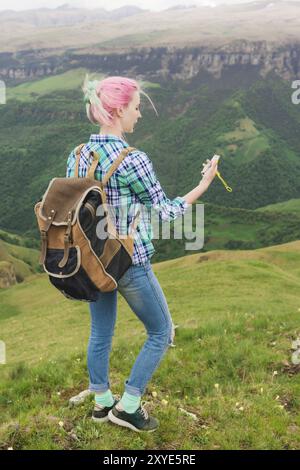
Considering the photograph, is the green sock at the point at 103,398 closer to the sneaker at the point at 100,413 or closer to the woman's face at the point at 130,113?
the sneaker at the point at 100,413

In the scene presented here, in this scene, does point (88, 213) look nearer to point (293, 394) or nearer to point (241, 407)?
point (241, 407)

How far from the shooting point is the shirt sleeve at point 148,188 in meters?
5.17

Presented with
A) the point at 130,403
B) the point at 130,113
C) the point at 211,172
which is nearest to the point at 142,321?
the point at 130,403

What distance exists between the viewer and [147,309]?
5648 mm

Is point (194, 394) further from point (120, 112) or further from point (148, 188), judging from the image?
point (120, 112)

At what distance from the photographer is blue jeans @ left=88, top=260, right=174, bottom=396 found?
18.3 ft

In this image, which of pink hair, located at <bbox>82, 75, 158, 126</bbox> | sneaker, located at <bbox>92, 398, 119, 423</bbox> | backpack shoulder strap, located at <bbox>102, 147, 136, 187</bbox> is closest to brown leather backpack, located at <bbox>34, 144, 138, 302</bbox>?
backpack shoulder strap, located at <bbox>102, 147, 136, 187</bbox>

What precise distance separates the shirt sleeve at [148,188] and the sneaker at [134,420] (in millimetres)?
2493

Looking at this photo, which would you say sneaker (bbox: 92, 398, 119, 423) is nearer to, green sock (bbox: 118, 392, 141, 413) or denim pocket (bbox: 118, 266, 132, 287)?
green sock (bbox: 118, 392, 141, 413)

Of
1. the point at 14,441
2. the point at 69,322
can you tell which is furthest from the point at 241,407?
the point at 69,322

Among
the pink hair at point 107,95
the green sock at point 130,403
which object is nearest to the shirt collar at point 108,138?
the pink hair at point 107,95

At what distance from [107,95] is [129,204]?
1.14 m

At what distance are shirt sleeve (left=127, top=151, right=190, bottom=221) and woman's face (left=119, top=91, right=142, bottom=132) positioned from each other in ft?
1.30

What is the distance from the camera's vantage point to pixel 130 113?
17.7 feet
